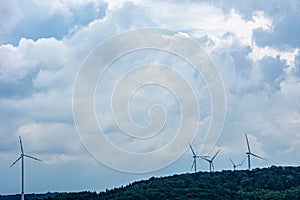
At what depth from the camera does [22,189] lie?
558ft

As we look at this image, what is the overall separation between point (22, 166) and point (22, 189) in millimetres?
7276

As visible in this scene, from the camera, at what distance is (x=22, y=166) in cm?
17525
